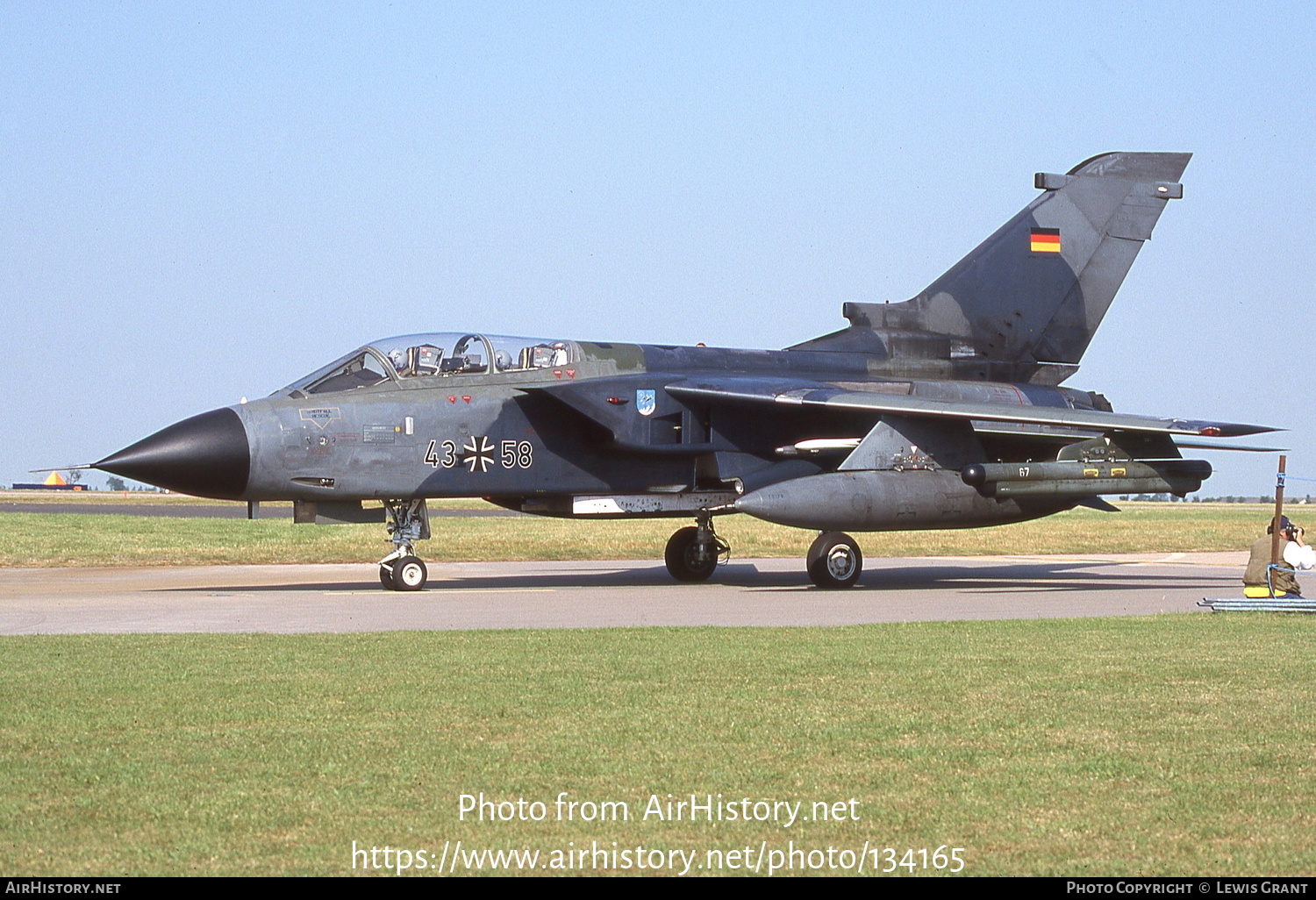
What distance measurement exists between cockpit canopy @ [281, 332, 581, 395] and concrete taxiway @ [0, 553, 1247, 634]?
8.50ft

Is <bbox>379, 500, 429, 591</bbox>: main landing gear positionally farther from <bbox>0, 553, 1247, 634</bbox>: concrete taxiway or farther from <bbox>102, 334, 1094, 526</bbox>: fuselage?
<bbox>102, 334, 1094, 526</bbox>: fuselage

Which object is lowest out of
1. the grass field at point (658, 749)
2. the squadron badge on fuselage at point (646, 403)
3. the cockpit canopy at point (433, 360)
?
the grass field at point (658, 749)

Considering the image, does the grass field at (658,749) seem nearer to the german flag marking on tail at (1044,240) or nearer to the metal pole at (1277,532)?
the metal pole at (1277,532)

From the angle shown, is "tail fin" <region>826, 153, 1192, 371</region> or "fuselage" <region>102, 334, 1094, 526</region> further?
"tail fin" <region>826, 153, 1192, 371</region>

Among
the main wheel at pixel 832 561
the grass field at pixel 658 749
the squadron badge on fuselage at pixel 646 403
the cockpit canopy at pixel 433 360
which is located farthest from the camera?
the main wheel at pixel 832 561

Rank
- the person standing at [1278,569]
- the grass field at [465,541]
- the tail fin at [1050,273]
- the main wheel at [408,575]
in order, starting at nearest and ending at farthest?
1. the person standing at [1278,569]
2. the main wheel at [408,575]
3. the tail fin at [1050,273]
4. the grass field at [465,541]

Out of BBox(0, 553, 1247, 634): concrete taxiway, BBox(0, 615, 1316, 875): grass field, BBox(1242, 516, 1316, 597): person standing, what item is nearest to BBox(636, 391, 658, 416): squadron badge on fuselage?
BBox(0, 553, 1247, 634): concrete taxiway

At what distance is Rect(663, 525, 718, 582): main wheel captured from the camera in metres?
20.2

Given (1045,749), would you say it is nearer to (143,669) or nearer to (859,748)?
(859,748)

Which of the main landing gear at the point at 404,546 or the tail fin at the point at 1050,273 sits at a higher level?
the tail fin at the point at 1050,273

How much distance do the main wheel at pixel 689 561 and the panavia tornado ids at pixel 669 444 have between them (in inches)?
1.1

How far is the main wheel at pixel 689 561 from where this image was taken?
20.2m

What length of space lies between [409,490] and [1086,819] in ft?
42.0

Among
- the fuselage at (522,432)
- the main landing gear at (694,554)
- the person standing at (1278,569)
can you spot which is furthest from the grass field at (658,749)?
the main landing gear at (694,554)
